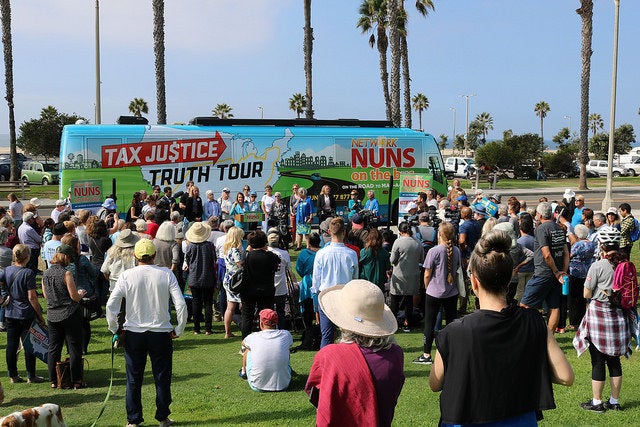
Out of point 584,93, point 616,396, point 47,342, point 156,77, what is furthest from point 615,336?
point 584,93

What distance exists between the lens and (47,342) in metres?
7.78

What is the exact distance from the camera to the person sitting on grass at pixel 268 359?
724 centimetres

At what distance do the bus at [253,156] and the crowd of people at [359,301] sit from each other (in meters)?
5.59

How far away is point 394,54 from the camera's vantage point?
3622 centimetres

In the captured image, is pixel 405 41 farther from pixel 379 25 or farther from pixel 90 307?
pixel 90 307

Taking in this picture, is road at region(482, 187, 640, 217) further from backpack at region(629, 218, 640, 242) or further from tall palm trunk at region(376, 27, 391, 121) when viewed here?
backpack at region(629, 218, 640, 242)

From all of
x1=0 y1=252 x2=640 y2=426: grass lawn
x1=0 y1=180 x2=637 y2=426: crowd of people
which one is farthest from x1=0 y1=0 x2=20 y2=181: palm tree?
x1=0 y1=252 x2=640 y2=426: grass lawn

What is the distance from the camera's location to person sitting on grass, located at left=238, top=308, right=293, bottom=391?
23.7ft

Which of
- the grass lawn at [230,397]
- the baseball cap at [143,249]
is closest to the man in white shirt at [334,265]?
the grass lawn at [230,397]

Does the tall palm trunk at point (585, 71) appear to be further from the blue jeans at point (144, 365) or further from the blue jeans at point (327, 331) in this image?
the blue jeans at point (144, 365)

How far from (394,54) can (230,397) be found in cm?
3142

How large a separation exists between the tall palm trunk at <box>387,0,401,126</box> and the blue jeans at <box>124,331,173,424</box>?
2741cm

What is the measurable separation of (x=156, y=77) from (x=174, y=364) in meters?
23.7

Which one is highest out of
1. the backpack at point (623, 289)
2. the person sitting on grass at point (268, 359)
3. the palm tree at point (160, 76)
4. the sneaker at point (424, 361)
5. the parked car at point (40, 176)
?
the palm tree at point (160, 76)
